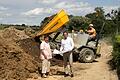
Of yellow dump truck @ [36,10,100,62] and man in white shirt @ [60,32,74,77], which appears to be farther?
yellow dump truck @ [36,10,100,62]

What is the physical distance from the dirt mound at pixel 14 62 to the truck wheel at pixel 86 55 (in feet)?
10.2

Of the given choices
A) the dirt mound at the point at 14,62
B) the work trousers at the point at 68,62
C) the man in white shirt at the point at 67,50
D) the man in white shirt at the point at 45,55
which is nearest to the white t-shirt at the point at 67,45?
the man in white shirt at the point at 67,50

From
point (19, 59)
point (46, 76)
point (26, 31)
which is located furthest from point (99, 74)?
point (26, 31)

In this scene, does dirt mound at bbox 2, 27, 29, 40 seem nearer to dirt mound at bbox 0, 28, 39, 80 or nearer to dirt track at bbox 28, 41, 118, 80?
dirt mound at bbox 0, 28, 39, 80

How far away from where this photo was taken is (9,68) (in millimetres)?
13836

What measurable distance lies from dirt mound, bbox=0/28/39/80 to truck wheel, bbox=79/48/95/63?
10.2 ft

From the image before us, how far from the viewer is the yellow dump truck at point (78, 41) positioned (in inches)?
675

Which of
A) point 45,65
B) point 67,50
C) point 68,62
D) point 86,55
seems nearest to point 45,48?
point 45,65

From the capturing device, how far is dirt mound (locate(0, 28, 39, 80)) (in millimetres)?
13508

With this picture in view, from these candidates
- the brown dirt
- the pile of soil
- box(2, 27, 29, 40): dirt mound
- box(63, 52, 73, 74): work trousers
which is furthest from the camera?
box(2, 27, 29, 40): dirt mound

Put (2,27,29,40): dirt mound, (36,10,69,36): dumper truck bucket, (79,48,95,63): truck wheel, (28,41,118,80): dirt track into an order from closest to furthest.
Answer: (28,41,118,80): dirt track
(36,10,69,36): dumper truck bucket
(2,27,29,40): dirt mound
(79,48,95,63): truck wheel

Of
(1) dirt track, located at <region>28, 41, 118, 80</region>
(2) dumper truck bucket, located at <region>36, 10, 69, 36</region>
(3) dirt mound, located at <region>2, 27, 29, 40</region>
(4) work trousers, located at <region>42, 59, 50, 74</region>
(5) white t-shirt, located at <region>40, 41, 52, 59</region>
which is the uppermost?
(2) dumper truck bucket, located at <region>36, 10, 69, 36</region>

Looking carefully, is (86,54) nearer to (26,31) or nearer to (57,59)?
(57,59)

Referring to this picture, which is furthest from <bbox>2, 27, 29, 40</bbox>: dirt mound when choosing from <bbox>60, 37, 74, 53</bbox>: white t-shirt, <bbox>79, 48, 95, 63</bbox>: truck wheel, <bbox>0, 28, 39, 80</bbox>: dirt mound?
<bbox>60, 37, 74, 53</bbox>: white t-shirt
